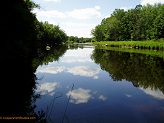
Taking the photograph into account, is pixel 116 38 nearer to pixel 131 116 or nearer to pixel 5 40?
pixel 5 40

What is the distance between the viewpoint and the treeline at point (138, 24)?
89.1m

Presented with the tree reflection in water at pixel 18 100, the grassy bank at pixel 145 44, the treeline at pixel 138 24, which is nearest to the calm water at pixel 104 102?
the tree reflection in water at pixel 18 100

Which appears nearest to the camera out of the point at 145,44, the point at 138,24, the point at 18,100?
the point at 18,100

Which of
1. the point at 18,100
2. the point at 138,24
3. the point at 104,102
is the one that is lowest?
the point at 104,102

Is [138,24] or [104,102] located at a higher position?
[138,24]

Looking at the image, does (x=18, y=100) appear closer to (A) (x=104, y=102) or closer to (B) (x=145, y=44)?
(A) (x=104, y=102)

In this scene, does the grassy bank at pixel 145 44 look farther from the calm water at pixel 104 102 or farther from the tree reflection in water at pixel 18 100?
the tree reflection in water at pixel 18 100

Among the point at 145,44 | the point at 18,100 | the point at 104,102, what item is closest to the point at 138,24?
the point at 145,44

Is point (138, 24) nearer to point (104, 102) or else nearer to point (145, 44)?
point (145, 44)

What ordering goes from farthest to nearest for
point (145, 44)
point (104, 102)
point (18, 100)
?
point (145, 44) → point (104, 102) → point (18, 100)

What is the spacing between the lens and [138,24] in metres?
107

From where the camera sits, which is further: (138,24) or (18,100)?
(138,24)

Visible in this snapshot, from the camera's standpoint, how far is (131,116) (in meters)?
11.3

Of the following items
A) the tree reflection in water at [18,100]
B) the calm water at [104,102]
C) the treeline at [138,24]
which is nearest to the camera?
the tree reflection in water at [18,100]
